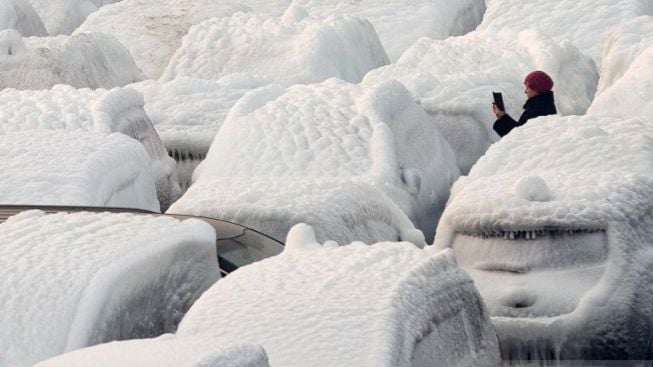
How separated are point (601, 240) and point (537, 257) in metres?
0.22

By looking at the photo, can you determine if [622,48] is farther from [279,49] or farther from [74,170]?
[74,170]

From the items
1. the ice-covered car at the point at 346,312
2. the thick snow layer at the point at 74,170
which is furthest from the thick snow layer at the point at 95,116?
the ice-covered car at the point at 346,312

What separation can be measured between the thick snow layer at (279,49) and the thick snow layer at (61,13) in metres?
5.04

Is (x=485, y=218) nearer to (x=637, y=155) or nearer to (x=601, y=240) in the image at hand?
(x=601, y=240)

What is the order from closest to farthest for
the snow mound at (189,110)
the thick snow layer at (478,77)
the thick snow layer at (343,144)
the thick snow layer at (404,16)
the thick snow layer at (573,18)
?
the thick snow layer at (343,144)
the snow mound at (189,110)
the thick snow layer at (478,77)
the thick snow layer at (573,18)
the thick snow layer at (404,16)

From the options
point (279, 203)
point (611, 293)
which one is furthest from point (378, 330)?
point (279, 203)

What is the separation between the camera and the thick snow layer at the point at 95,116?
9320 mm

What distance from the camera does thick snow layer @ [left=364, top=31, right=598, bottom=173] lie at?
10.6 metres

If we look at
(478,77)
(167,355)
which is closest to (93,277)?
(167,355)

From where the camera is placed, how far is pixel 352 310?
4645mm

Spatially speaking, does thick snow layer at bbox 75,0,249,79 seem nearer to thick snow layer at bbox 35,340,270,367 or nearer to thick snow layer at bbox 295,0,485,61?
thick snow layer at bbox 295,0,485,61

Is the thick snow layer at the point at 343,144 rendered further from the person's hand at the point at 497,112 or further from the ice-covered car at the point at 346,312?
the ice-covered car at the point at 346,312

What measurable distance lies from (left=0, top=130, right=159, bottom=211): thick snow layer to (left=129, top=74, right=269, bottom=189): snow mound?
68.7 inches

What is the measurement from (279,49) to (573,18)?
2.65 meters
